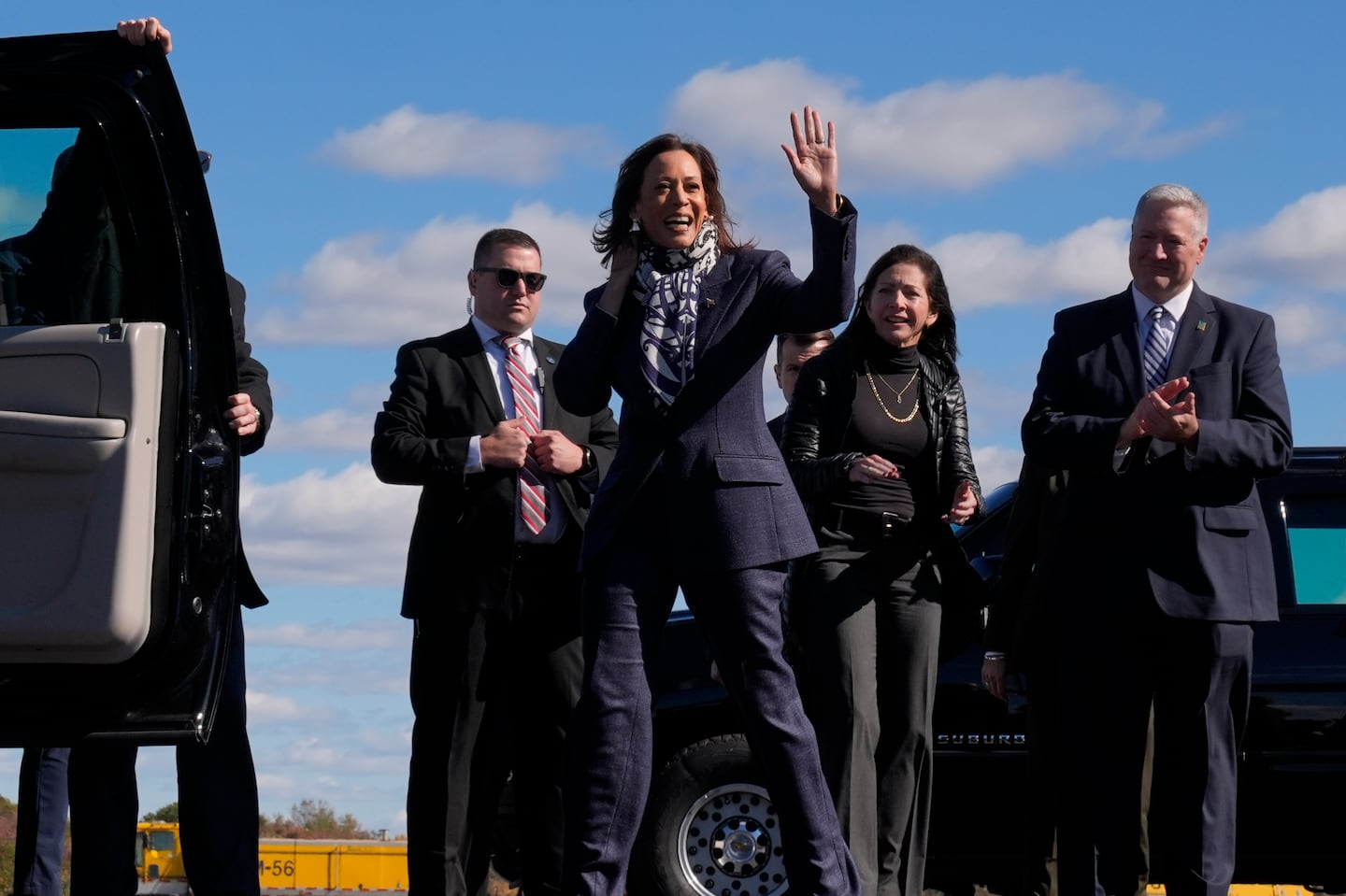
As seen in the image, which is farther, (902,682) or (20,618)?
(902,682)

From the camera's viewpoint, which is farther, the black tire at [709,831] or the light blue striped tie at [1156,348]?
the black tire at [709,831]

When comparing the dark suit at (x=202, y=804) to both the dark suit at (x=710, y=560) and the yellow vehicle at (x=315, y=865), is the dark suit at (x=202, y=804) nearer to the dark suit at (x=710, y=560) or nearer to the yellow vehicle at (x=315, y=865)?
the dark suit at (x=710, y=560)

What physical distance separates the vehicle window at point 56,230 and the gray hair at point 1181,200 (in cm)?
314

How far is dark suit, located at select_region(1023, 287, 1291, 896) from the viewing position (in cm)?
552

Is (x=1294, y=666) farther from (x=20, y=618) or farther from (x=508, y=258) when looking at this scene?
(x=20, y=618)

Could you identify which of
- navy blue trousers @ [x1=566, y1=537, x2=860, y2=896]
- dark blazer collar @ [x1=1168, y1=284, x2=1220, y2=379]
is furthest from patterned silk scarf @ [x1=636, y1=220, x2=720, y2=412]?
dark blazer collar @ [x1=1168, y1=284, x2=1220, y2=379]

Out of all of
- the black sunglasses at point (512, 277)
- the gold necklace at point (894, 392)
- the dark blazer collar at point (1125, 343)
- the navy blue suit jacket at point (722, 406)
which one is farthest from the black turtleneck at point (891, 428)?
the navy blue suit jacket at point (722, 406)

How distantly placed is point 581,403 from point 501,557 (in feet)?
3.70

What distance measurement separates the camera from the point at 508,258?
6.41 m

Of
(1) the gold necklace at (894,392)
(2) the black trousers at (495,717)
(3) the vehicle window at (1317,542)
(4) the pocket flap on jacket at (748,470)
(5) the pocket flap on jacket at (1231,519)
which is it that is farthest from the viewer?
(3) the vehicle window at (1317,542)

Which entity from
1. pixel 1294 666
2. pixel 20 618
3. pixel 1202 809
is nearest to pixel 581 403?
pixel 20 618

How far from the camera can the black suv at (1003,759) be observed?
7070 millimetres

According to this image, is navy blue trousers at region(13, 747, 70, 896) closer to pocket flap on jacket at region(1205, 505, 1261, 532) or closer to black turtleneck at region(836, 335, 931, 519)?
black turtleneck at region(836, 335, 931, 519)

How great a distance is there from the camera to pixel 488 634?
609 cm
